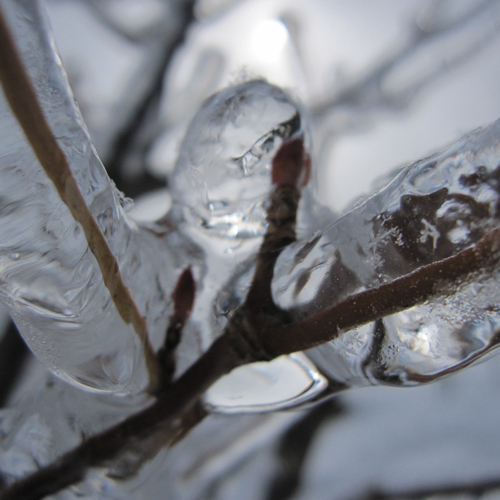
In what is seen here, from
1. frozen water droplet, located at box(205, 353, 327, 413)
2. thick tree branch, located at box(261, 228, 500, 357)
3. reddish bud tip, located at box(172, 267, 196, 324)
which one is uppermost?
thick tree branch, located at box(261, 228, 500, 357)

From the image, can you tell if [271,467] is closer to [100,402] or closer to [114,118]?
[100,402]

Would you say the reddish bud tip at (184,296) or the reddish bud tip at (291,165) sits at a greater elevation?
the reddish bud tip at (291,165)

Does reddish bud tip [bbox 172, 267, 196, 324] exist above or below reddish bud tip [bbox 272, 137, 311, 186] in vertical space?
below

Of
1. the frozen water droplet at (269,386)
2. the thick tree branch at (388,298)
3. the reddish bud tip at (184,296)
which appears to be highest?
the thick tree branch at (388,298)
